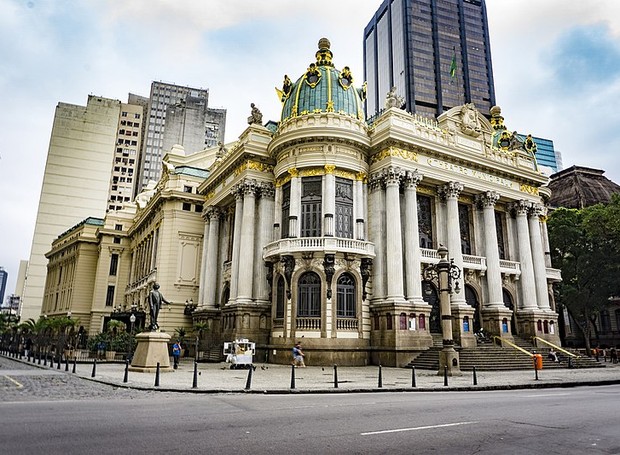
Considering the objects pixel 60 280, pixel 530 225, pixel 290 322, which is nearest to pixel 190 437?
pixel 290 322

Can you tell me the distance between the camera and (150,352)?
73.8 feet

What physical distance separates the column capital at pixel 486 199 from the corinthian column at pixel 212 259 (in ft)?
75.0

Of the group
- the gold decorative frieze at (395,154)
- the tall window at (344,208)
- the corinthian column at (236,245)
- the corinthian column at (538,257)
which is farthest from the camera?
the corinthian column at (538,257)

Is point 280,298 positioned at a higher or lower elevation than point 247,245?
lower

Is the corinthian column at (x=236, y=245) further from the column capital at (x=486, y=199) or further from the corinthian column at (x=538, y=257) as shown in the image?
the corinthian column at (x=538, y=257)

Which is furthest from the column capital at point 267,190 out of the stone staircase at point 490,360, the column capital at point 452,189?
the stone staircase at point 490,360

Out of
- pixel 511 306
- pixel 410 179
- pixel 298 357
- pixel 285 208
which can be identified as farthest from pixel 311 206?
pixel 511 306

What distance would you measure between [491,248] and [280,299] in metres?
17.3

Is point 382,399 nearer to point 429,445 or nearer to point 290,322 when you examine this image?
point 429,445

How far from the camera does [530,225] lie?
136 feet

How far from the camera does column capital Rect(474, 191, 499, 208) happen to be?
126 ft

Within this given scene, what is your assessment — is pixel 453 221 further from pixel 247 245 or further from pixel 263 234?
pixel 247 245

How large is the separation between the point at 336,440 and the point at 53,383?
46.0 feet

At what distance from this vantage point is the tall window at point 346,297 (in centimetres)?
3186
